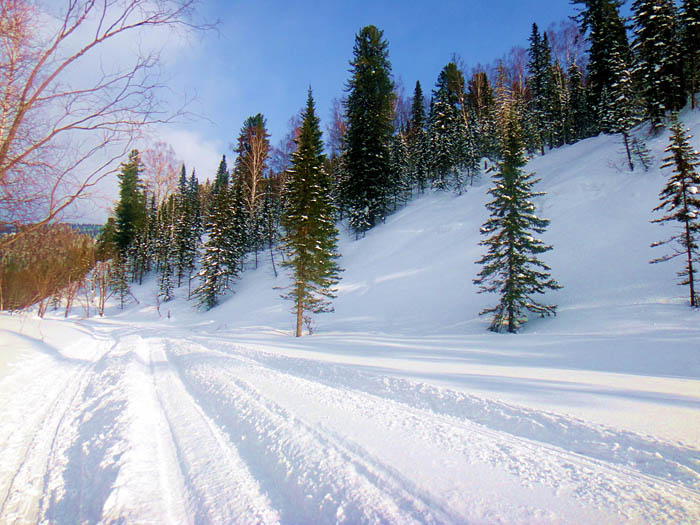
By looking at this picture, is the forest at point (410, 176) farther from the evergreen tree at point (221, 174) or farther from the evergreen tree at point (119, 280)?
the evergreen tree at point (221, 174)

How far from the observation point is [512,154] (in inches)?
552

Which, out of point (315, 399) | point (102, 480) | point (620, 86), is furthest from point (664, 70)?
point (102, 480)

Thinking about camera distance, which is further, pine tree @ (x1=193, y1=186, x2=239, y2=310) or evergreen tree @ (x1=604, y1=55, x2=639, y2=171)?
pine tree @ (x1=193, y1=186, x2=239, y2=310)

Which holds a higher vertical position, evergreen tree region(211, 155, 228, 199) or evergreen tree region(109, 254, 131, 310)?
evergreen tree region(211, 155, 228, 199)

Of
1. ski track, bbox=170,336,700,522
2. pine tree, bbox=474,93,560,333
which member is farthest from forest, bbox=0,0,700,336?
ski track, bbox=170,336,700,522

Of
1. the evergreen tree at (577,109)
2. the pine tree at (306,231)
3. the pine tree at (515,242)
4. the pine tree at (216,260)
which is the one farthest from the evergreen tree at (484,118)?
the pine tree at (216,260)

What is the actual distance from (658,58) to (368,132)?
78.1 feet

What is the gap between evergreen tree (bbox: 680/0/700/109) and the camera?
22.6 meters

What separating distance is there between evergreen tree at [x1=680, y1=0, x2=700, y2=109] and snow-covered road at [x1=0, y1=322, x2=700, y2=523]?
35.0m

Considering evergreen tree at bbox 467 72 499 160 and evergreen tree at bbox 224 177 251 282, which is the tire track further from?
evergreen tree at bbox 467 72 499 160

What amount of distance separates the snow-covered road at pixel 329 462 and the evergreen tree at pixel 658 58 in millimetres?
32680

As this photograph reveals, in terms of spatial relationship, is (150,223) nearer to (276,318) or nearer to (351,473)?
(276,318)

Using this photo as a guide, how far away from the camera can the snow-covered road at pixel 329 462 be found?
2.07m

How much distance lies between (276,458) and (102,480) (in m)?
1.54
